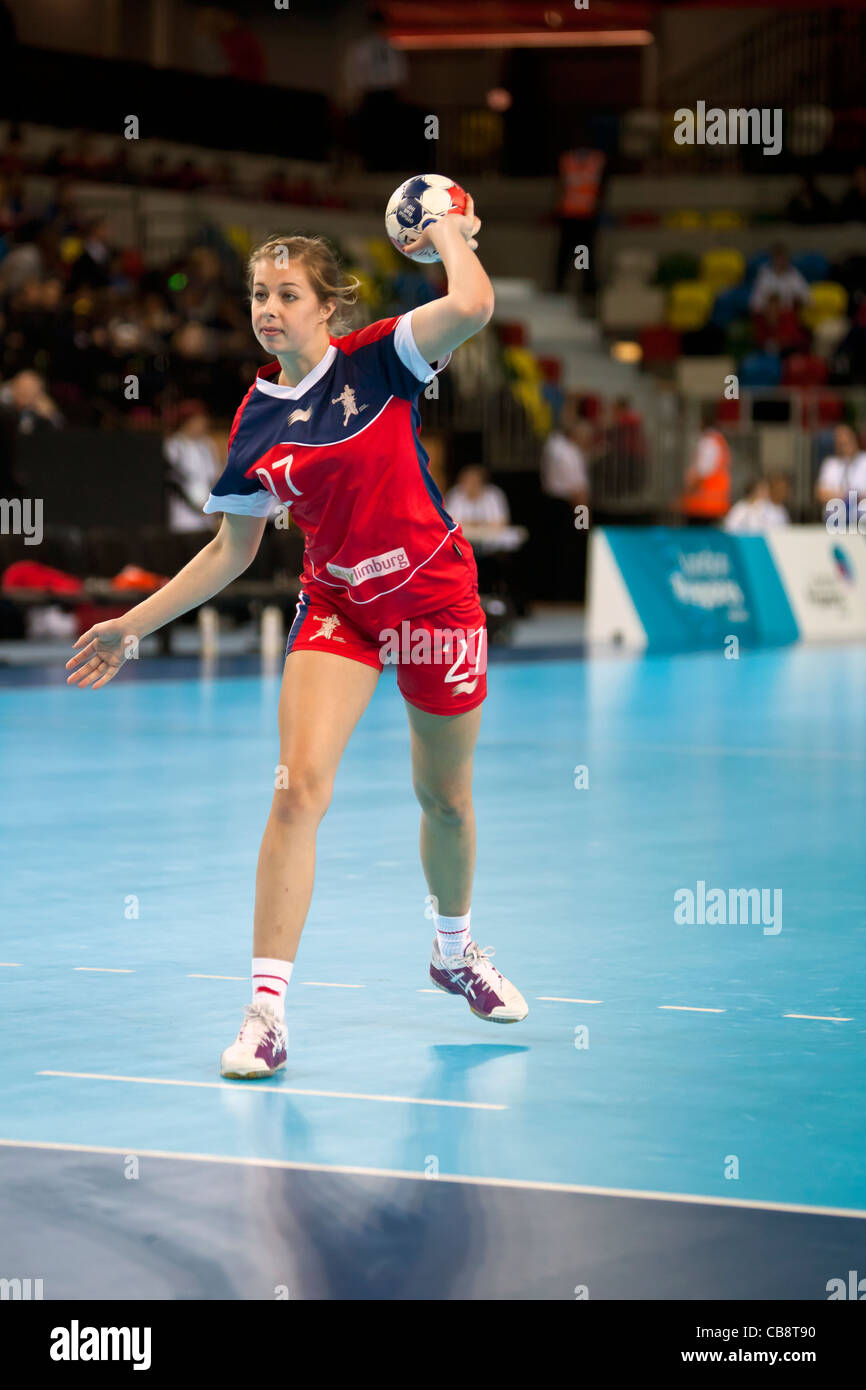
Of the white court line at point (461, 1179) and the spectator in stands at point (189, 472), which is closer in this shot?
the white court line at point (461, 1179)

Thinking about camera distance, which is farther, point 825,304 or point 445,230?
point 825,304

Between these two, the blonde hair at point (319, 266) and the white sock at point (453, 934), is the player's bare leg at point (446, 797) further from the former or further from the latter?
the blonde hair at point (319, 266)

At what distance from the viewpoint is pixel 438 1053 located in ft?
18.5

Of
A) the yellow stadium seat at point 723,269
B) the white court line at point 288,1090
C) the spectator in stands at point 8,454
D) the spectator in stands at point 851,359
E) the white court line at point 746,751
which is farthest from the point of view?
the yellow stadium seat at point 723,269

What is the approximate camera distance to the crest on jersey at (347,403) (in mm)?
5418

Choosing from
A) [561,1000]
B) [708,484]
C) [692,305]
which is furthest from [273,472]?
[692,305]

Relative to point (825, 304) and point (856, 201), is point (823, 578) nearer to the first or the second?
point (825, 304)

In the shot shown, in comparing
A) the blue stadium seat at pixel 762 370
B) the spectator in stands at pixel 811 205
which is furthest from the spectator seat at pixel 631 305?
the blue stadium seat at pixel 762 370

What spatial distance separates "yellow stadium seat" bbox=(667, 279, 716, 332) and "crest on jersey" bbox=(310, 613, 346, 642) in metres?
29.2

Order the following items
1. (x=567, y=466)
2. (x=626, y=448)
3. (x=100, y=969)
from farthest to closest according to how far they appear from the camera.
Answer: (x=626, y=448) → (x=567, y=466) → (x=100, y=969)

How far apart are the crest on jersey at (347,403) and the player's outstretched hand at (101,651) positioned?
826 millimetres

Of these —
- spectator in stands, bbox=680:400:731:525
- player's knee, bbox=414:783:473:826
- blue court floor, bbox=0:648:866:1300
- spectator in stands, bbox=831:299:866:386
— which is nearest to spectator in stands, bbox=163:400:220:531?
spectator in stands, bbox=680:400:731:525

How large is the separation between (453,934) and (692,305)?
2915 cm
